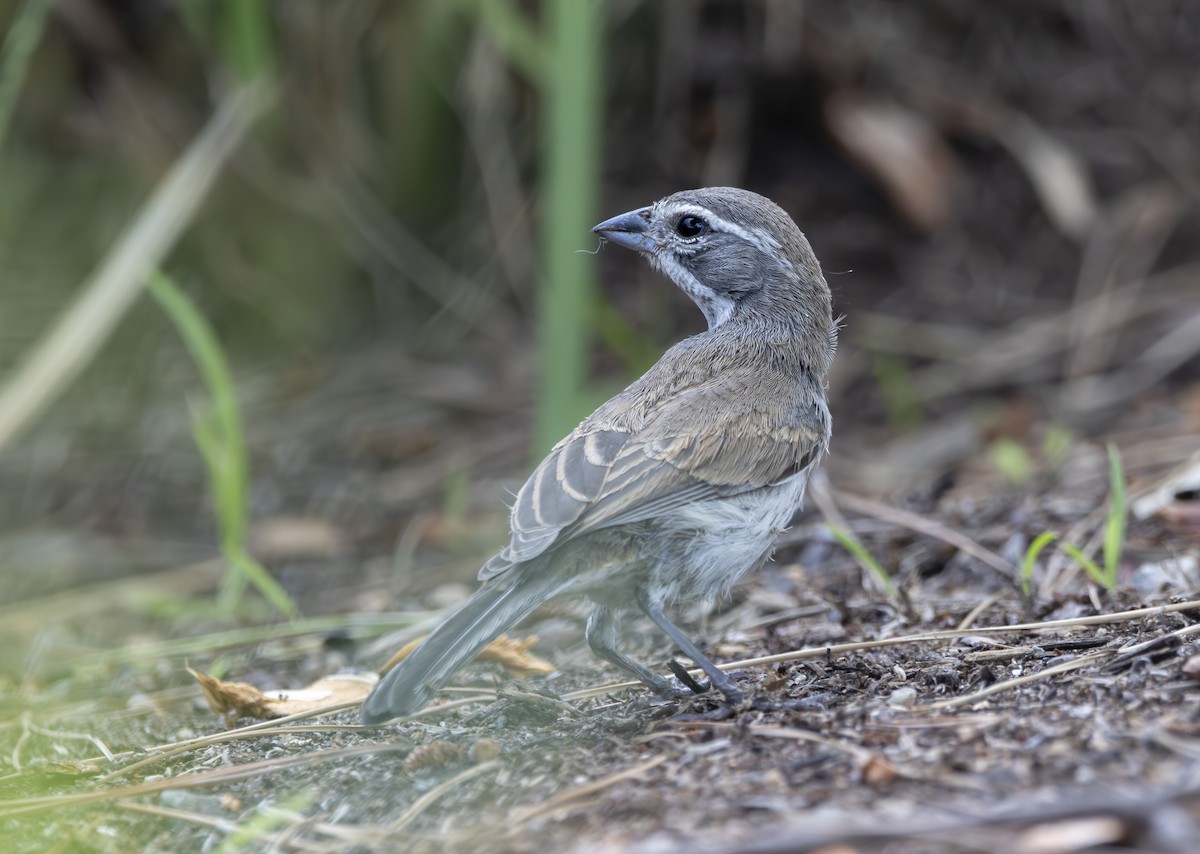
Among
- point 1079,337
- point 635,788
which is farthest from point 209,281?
point 635,788

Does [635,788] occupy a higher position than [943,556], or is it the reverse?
[943,556]

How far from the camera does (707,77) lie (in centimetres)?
864

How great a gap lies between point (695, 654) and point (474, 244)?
16.1ft

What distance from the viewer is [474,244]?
27.9 feet

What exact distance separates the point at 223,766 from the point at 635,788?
1.32 meters

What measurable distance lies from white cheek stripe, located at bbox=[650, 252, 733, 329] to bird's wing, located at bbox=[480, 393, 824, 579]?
2.39 feet

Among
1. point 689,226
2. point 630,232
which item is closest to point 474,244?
point 630,232

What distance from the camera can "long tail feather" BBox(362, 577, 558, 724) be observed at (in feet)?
11.7

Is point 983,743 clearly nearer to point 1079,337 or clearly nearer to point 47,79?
point 1079,337

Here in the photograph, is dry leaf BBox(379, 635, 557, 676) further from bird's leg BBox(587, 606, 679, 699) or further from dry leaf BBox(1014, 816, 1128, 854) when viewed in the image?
dry leaf BBox(1014, 816, 1128, 854)

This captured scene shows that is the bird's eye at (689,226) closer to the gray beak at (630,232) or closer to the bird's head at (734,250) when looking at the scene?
the bird's head at (734,250)

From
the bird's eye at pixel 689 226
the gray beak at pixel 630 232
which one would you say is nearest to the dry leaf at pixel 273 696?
the gray beak at pixel 630 232

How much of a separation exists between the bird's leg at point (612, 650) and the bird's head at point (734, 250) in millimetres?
1331

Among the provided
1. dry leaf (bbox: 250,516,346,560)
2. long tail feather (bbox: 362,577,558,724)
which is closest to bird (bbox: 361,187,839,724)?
long tail feather (bbox: 362,577,558,724)
